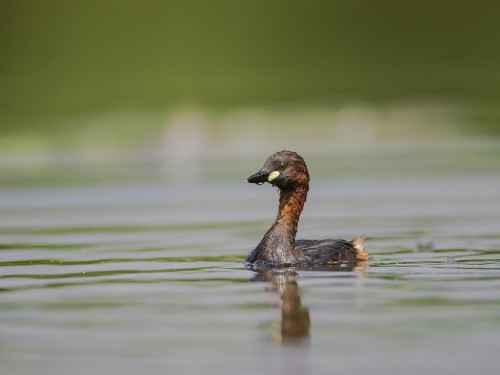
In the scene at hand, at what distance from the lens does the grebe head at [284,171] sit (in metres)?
13.6

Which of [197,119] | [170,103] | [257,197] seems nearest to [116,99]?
[170,103]

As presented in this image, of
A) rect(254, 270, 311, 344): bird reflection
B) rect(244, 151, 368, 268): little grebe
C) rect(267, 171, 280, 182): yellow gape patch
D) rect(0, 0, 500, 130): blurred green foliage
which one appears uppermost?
rect(0, 0, 500, 130): blurred green foliage

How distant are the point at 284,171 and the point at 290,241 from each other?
0.70 meters

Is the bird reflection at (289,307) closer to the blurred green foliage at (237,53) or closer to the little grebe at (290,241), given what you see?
the little grebe at (290,241)

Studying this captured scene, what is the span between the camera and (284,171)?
540 inches

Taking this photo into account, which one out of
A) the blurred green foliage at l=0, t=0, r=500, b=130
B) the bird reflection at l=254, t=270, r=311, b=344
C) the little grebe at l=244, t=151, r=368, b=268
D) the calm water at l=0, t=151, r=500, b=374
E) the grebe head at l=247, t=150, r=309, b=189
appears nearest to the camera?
the calm water at l=0, t=151, r=500, b=374

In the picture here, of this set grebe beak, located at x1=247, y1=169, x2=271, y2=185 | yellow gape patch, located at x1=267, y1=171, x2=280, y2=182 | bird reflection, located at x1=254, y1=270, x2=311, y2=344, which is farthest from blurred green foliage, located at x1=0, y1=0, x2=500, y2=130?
bird reflection, located at x1=254, y1=270, x2=311, y2=344

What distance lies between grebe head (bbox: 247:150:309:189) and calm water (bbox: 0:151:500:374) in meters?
0.88

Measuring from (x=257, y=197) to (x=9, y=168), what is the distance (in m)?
6.24

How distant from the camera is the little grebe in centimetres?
1330

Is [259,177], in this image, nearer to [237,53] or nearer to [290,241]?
[290,241]

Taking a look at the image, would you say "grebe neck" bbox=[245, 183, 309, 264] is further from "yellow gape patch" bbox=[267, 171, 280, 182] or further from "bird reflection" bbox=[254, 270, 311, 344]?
"bird reflection" bbox=[254, 270, 311, 344]

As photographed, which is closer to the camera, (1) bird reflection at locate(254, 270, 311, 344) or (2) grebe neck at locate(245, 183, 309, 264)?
(1) bird reflection at locate(254, 270, 311, 344)

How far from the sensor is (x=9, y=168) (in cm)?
2436
